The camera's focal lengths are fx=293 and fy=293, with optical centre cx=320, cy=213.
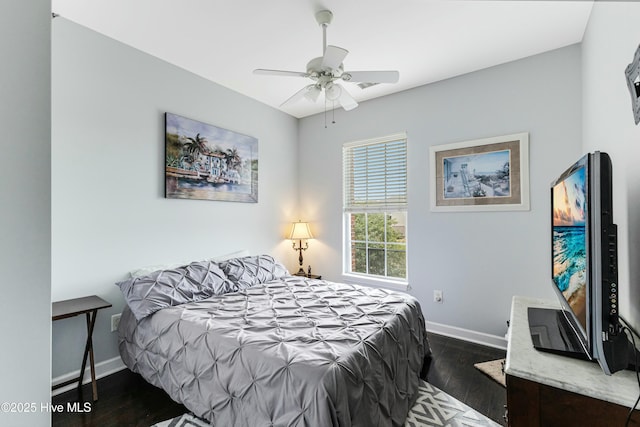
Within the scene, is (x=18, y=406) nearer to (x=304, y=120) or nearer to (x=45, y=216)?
(x=45, y=216)

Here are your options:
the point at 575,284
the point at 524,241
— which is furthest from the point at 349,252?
the point at 575,284

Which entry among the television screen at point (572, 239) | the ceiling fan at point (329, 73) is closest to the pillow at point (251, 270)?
the ceiling fan at point (329, 73)

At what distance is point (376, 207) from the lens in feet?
11.9

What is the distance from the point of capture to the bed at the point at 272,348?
4.35ft

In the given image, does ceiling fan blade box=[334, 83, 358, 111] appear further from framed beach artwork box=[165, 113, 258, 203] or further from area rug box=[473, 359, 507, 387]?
area rug box=[473, 359, 507, 387]

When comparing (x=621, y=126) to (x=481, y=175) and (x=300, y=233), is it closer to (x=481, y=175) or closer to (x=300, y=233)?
(x=481, y=175)

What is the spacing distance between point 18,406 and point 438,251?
10.3ft

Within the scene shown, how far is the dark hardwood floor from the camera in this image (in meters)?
1.80

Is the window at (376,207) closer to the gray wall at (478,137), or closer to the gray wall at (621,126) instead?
the gray wall at (478,137)

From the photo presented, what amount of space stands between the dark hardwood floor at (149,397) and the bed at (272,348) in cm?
15

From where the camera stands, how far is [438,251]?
10.2 feet

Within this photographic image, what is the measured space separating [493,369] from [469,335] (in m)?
0.73

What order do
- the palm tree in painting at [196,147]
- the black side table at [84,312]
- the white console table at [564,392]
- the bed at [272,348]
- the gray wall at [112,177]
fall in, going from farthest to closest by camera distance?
the palm tree in painting at [196,147] < the gray wall at [112,177] < the black side table at [84,312] < the bed at [272,348] < the white console table at [564,392]

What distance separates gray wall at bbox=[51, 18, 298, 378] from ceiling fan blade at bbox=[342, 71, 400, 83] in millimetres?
1727
